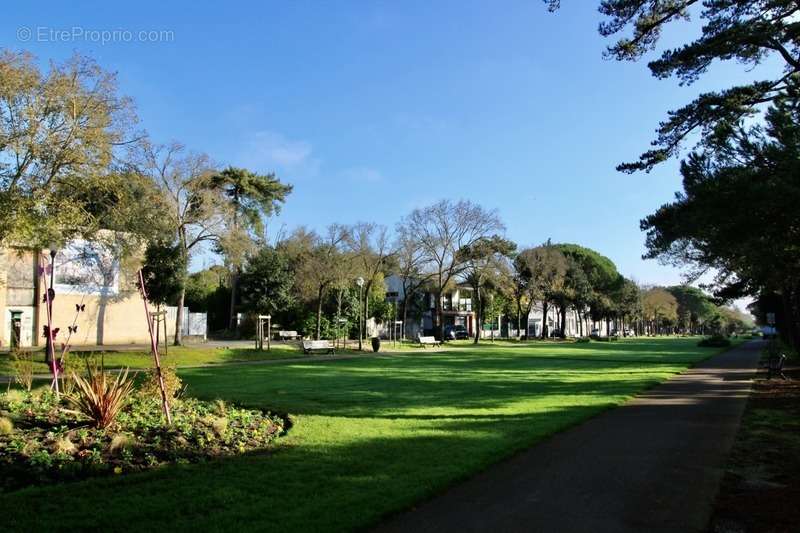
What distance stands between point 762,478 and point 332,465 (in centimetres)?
526

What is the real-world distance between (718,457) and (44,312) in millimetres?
34247

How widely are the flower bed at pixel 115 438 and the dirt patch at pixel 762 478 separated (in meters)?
5.85

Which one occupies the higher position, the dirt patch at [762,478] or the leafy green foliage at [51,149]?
the leafy green foliage at [51,149]

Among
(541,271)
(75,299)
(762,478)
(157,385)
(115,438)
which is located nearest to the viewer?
(762,478)

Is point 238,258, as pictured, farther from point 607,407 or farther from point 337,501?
point 337,501

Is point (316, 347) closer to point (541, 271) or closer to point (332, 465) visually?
point (332, 465)

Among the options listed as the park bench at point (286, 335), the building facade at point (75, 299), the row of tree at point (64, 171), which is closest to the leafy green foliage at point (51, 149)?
the row of tree at point (64, 171)

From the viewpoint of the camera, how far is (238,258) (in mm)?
34812

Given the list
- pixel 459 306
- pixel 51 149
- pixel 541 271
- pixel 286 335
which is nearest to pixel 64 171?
A: pixel 51 149

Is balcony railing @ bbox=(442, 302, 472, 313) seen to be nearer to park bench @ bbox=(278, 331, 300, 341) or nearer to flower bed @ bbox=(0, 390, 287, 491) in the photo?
park bench @ bbox=(278, 331, 300, 341)

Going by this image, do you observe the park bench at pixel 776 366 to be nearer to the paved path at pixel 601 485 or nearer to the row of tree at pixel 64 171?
the paved path at pixel 601 485

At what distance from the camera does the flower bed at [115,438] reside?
22.2ft

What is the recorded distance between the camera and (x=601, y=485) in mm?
6602

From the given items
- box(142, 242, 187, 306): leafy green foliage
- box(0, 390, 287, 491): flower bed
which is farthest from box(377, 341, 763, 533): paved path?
box(142, 242, 187, 306): leafy green foliage
